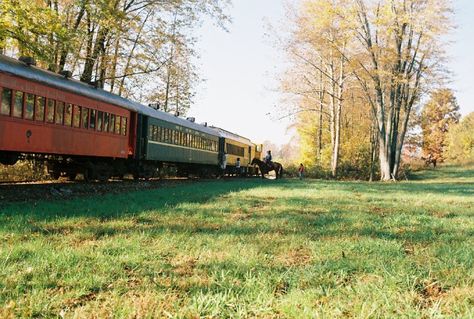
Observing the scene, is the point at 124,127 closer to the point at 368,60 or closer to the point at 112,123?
the point at 112,123

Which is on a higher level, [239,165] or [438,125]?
[438,125]

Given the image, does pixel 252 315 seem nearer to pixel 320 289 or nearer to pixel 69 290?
pixel 320 289

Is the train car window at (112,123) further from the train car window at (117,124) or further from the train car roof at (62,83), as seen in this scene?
the train car roof at (62,83)

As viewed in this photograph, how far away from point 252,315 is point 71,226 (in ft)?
13.3

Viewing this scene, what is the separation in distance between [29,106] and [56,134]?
152 centimetres

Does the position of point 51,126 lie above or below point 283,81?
below

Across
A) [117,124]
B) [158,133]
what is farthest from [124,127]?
[158,133]

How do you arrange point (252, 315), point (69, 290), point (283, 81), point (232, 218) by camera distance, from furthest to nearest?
point (283, 81)
point (232, 218)
point (69, 290)
point (252, 315)

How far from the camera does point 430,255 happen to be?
4.75 meters

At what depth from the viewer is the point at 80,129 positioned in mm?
14758

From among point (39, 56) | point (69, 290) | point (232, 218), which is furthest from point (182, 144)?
point (69, 290)

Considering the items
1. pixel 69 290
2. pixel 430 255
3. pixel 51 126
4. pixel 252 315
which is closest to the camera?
pixel 252 315

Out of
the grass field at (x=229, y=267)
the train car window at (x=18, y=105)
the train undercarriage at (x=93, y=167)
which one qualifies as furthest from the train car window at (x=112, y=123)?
the grass field at (x=229, y=267)

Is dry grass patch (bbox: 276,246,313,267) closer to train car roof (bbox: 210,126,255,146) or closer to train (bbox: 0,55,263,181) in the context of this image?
train (bbox: 0,55,263,181)
